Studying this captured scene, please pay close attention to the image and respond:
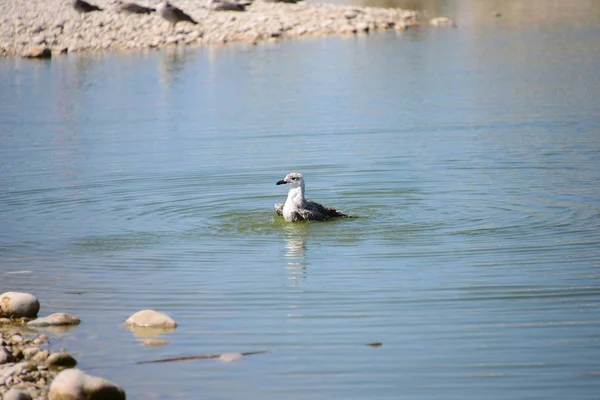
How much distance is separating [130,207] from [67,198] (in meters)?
1.62

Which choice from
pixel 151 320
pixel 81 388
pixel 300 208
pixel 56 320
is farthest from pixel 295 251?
pixel 81 388

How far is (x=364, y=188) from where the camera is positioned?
20.3 metres

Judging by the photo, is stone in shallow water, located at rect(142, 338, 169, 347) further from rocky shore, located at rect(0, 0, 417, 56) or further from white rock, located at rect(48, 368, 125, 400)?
rocky shore, located at rect(0, 0, 417, 56)

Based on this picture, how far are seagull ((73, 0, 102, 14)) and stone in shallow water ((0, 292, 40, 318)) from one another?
44.4m

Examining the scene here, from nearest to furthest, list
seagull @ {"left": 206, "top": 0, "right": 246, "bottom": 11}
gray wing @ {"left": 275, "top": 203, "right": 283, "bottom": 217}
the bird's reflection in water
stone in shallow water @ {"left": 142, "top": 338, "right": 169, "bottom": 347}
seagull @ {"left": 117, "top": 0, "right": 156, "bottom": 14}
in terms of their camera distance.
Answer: stone in shallow water @ {"left": 142, "top": 338, "right": 169, "bottom": 347} → the bird's reflection in water → gray wing @ {"left": 275, "top": 203, "right": 283, "bottom": 217} → seagull @ {"left": 117, "top": 0, "right": 156, "bottom": 14} → seagull @ {"left": 206, "top": 0, "right": 246, "bottom": 11}

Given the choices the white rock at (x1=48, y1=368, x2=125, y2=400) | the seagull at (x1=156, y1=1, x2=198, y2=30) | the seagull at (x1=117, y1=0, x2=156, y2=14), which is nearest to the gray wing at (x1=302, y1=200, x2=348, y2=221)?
the white rock at (x1=48, y1=368, x2=125, y2=400)

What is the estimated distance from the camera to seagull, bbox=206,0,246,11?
193 feet

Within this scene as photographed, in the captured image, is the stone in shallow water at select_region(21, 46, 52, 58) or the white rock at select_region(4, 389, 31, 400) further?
the stone in shallow water at select_region(21, 46, 52, 58)

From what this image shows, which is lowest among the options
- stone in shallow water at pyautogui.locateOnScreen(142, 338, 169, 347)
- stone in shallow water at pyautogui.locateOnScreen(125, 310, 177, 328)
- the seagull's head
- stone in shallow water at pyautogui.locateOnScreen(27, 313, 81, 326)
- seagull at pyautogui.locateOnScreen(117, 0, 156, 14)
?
stone in shallow water at pyautogui.locateOnScreen(142, 338, 169, 347)

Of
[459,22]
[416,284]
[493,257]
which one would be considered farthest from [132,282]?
[459,22]

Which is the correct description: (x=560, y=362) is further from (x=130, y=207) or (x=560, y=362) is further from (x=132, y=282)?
(x=130, y=207)

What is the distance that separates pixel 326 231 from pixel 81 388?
7.90 meters

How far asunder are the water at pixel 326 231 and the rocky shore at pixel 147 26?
55.0 feet

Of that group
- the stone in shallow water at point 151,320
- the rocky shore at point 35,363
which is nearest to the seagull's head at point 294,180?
the rocky shore at point 35,363
